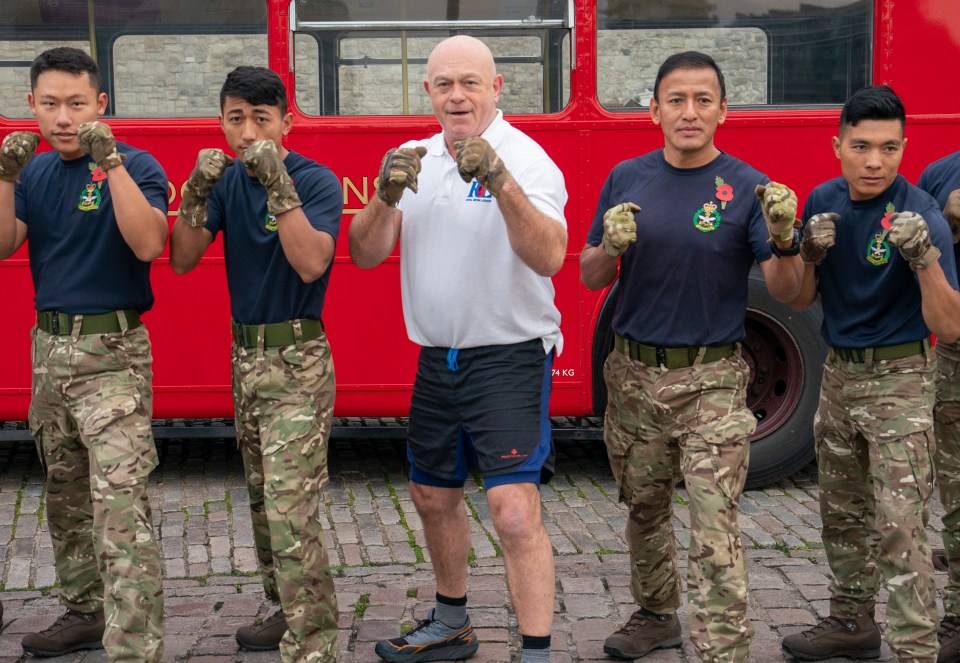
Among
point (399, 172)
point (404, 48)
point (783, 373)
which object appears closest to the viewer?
point (399, 172)

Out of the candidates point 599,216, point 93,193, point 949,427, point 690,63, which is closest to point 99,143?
point 93,193

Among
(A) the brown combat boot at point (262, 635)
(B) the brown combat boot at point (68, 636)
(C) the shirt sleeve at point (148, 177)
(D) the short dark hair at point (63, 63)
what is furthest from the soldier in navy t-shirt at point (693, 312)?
(B) the brown combat boot at point (68, 636)

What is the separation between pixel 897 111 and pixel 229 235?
2.08 m

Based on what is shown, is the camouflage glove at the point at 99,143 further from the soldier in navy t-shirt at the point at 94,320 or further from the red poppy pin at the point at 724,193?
the red poppy pin at the point at 724,193

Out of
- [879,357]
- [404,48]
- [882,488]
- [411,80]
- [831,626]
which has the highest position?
[404,48]

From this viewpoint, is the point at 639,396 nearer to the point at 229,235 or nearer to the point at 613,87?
the point at 229,235

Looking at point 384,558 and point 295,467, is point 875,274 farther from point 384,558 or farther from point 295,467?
point 384,558

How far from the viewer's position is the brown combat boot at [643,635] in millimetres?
4051

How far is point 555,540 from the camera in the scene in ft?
17.7

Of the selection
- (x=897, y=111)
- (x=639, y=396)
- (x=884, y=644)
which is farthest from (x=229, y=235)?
(x=884, y=644)

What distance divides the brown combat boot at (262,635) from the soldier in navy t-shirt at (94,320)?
0.48 metres

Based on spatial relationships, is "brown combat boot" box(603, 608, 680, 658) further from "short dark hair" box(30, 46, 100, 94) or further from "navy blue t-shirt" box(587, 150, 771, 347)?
"short dark hair" box(30, 46, 100, 94)

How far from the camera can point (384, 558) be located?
16.9ft

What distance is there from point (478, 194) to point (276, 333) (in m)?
0.74
